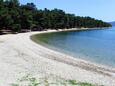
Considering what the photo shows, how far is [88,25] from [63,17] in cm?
6307

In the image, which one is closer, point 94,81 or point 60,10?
point 94,81

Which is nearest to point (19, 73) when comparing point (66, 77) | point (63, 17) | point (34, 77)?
point (34, 77)

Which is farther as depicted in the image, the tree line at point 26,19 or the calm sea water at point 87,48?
the tree line at point 26,19

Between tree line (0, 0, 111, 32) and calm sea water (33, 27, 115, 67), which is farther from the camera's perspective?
tree line (0, 0, 111, 32)

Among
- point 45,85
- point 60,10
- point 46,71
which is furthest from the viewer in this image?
point 60,10

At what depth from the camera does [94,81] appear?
18375 millimetres

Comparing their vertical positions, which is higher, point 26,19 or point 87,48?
point 26,19

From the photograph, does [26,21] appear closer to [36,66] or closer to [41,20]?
[41,20]

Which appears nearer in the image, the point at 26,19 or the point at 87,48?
the point at 87,48

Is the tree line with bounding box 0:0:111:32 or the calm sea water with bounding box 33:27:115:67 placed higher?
the tree line with bounding box 0:0:111:32

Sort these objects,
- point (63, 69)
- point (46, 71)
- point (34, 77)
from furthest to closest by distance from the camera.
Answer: point (63, 69), point (46, 71), point (34, 77)

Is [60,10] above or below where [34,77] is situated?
above

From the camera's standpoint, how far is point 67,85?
53.1ft

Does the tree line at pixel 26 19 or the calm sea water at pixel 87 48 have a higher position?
the tree line at pixel 26 19
